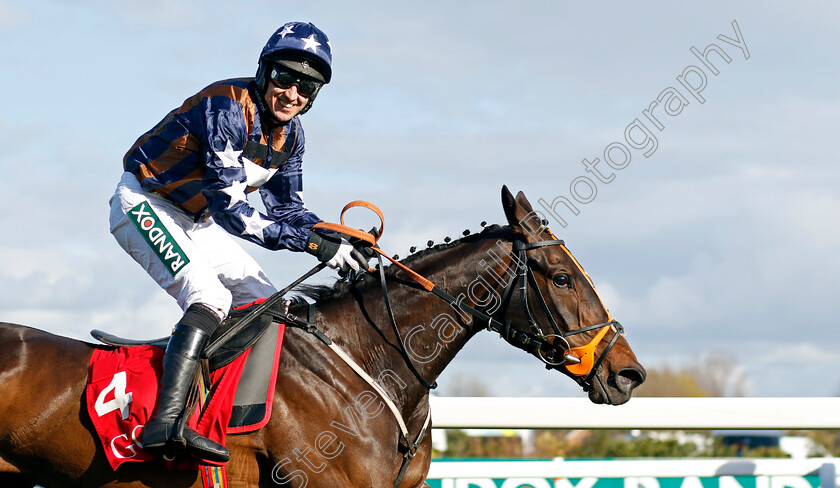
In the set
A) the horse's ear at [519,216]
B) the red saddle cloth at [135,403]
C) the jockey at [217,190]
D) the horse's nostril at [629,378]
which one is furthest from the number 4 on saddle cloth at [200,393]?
the horse's nostril at [629,378]

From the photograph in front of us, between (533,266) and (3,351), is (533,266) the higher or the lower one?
the higher one

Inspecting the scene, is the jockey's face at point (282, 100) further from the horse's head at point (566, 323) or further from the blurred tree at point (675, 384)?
the blurred tree at point (675, 384)

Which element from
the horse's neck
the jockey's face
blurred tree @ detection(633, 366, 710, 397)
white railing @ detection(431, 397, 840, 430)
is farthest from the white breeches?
blurred tree @ detection(633, 366, 710, 397)

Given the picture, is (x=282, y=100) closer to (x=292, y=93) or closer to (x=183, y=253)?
(x=292, y=93)

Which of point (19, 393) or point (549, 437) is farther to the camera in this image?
point (549, 437)

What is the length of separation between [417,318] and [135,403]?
1294 mm

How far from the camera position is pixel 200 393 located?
366cm

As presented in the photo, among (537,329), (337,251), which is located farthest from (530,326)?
(337,251)

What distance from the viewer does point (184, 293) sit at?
12.8ft

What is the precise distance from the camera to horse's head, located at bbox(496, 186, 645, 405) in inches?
154

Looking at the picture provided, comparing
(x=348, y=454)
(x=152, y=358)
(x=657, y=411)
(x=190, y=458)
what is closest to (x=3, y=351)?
(x=152, y=358)

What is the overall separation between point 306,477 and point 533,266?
55.0 inches

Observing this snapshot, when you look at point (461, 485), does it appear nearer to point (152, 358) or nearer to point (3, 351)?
point (152, 358)

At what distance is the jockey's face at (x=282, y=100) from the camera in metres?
4.07
